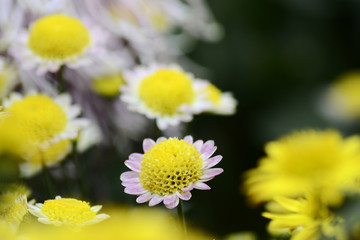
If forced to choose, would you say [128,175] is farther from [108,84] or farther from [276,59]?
[276,59]

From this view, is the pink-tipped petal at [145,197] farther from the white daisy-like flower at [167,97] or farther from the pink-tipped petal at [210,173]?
the white daisy-like flower at [167,97]

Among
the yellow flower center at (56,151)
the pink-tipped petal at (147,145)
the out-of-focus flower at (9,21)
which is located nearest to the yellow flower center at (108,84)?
the out-of-focus flower at (9,21)

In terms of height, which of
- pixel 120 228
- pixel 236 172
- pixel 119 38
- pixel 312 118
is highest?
pixel 312 118

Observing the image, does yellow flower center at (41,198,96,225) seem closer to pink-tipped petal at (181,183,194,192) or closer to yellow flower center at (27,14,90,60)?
pink-tipped petal at (181,183,194,192)

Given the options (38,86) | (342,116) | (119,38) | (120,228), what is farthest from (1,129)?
(342,116)

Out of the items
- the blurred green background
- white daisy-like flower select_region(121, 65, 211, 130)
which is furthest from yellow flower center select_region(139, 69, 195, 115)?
the blurred green background

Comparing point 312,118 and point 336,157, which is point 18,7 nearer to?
point 336,157
